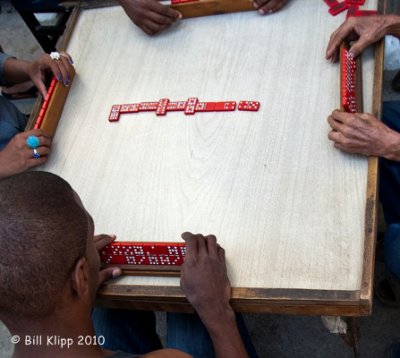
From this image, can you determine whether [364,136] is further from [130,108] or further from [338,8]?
[130,108]

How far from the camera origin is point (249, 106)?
138 cm

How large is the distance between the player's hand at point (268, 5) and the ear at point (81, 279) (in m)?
1.03

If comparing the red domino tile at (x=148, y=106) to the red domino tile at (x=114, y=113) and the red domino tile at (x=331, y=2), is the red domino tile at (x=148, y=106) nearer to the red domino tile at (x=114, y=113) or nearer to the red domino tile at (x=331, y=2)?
the red domino tile at (x=114, y=113)

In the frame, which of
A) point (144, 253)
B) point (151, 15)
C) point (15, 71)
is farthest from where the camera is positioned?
point (15, 71)

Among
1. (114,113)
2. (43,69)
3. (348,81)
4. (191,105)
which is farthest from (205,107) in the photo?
(43,69)

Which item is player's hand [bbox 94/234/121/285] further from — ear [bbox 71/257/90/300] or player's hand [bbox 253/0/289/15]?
player's hand [bbox 253/0/289/15]

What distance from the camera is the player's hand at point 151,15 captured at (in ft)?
5.31

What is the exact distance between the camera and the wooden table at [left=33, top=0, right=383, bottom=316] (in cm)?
108

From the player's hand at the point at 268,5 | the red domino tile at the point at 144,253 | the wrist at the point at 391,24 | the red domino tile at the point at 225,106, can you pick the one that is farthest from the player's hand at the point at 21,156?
the wrist at the point at 391,24

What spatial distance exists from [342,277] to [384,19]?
2.60 ft

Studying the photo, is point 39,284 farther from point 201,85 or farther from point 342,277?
point 201,85

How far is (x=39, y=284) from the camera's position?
2.92ft

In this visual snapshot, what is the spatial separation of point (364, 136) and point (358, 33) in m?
0.37

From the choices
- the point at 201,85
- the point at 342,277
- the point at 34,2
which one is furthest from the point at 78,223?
the point at 34,2
